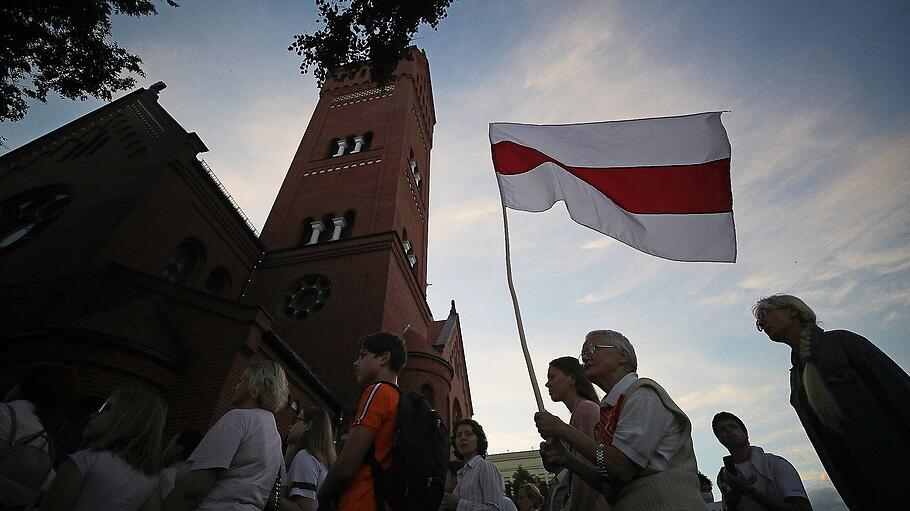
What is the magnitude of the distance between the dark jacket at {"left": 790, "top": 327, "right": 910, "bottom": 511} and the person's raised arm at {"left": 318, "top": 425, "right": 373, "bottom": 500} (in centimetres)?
250

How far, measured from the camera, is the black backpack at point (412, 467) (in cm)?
221

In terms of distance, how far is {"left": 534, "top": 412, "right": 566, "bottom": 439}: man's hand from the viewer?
233 centimetres

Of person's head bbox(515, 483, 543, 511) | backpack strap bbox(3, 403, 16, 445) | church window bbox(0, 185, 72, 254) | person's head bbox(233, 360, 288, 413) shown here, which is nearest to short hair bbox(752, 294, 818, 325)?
person's head bbox(233, 360, 288, 413)

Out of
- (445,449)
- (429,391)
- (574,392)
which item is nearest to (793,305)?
(574,392)

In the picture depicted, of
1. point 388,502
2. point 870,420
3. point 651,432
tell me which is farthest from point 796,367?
point 388,502

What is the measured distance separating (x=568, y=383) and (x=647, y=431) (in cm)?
135

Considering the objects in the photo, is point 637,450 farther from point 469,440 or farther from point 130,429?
point 469,440

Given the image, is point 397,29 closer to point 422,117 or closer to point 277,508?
point 277,508

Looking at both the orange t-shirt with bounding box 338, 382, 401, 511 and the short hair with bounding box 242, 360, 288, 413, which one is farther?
the short hair with bounding box 242, 360, 288, 413

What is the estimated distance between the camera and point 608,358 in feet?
8.98

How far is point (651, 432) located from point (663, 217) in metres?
2.40

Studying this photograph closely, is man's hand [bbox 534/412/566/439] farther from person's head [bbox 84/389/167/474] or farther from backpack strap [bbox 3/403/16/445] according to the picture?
backpack strap [bbox 3/403/16/445]

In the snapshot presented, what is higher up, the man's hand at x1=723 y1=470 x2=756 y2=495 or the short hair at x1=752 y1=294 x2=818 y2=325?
the short hair at x1=752 y1=294 x2=818 y2=325

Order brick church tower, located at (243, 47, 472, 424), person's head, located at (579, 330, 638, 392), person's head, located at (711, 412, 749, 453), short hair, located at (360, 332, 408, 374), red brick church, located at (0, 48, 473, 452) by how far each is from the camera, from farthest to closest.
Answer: brick church tower, located at (243, 47, 472, 424), red brick church, located at (0, 48, 473, 452), person's head, located at (711, 412, 749, 453), short hair, located at (360, 332, 408, 374), person's head, located at (579, 330, 638, 392)
